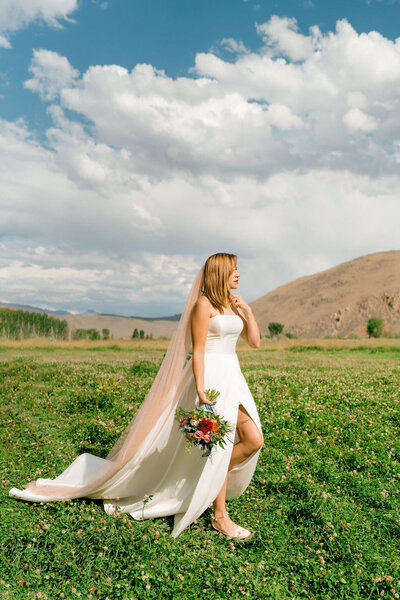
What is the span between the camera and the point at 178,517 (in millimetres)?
5781

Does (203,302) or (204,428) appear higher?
(203,302)

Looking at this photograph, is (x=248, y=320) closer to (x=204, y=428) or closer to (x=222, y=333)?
(x=222, y=333)

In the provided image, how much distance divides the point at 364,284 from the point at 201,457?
103 meters

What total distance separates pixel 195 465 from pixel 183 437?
1.23 feet

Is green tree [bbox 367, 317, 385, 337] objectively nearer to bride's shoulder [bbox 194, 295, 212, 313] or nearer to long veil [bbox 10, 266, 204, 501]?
long veil [bbox 10, 266, 204, 501]

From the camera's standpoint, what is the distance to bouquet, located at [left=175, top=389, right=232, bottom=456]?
5055 mm

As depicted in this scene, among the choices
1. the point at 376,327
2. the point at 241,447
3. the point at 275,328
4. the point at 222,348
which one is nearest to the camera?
the point at 222,348

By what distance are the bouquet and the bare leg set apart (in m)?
0.45

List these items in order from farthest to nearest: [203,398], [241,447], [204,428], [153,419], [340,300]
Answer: [340,300], [153,419], [241,447], [203,398], [204,428]

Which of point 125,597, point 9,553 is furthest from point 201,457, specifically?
point 9,553

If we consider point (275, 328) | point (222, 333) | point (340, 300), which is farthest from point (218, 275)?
point (340, 300)

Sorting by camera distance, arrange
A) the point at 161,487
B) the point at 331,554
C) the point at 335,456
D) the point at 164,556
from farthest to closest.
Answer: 1. the point at 335,456
2. the point at 161,487
3. the point at 331,554
4. the point at 164,556

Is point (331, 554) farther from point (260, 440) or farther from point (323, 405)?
point (323, 405)

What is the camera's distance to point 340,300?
327ft
